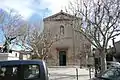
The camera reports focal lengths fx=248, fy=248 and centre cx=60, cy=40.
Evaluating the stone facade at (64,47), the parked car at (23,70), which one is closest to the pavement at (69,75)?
the parked car at (23,70)

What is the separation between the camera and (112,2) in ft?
72.8

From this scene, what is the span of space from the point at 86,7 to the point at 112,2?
250 cm

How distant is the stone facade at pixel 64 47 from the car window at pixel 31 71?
124 feet

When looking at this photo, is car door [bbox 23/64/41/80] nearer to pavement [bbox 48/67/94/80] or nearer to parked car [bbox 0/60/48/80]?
parked car [bbox 0/60/48/80]

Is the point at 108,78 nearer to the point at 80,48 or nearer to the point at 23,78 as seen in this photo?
the point at 23,78

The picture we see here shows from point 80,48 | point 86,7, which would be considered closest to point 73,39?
point 80,48

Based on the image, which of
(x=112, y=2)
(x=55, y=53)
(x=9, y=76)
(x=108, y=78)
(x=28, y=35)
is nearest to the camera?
(x=9, y=76)

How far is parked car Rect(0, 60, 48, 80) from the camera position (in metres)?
7.78

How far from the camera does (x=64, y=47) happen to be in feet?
155

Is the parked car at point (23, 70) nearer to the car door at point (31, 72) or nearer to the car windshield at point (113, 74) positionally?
the car door at point (31, 72)

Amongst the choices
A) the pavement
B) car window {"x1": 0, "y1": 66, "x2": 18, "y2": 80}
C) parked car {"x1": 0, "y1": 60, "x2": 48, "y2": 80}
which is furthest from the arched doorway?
car window {"x1": 0, "y1": 66, "x2": 18, "y2": 80}

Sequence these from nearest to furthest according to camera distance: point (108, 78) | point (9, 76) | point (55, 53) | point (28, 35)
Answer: point (9, 76), point (108, 78), point (28, 35), point (55, 53)

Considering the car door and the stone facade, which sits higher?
the stone facade

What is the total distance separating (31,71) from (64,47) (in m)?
39.2
